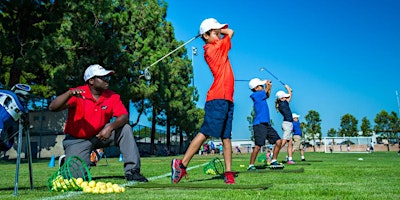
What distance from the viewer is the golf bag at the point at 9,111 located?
4094 millimetres

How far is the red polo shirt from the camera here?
5.16m

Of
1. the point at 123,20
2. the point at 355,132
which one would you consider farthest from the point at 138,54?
the point at 355,132

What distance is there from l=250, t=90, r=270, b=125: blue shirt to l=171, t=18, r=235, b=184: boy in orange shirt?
9.40 ft

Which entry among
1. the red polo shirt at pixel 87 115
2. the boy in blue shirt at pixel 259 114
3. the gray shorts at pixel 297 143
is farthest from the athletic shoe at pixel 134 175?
the gray shorts at pixel 297 143

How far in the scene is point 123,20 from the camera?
2802cm

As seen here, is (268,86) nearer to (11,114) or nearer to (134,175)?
(134,175)

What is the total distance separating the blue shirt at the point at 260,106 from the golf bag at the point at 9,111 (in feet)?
16.3

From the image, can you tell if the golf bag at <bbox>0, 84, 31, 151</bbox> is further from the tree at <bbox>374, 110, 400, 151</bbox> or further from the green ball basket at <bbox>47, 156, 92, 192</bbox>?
the tree at <bbox>374, 110, 400, 151</bbox>

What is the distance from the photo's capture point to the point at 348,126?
75625mm

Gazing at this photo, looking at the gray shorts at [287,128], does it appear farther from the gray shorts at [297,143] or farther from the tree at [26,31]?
the tree at [26,31]

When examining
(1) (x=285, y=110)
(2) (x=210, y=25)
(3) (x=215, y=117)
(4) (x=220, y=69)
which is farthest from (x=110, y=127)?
(1) (x=285, y=110)

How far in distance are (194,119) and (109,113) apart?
4386 cm

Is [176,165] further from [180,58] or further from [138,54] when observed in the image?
[180,58]

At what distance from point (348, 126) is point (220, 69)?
75.5 metres
